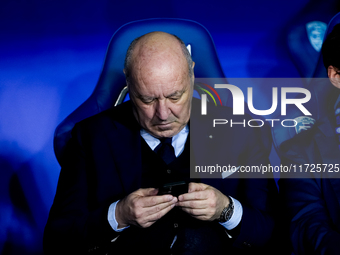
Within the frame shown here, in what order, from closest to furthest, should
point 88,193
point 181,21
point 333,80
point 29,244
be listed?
point 88,193 → point 333,80 → point 181,21 → point 29,244

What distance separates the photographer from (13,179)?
6.94 feet

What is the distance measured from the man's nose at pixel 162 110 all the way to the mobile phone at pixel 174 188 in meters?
0.29

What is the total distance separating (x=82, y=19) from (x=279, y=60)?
1133 millimetres

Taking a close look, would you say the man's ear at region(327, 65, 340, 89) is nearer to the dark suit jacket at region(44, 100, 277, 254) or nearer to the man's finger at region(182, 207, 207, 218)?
the dark suit jacket at region(44, 100, 277, 254)

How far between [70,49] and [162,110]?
2.95ft

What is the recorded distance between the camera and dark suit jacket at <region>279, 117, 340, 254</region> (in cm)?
146

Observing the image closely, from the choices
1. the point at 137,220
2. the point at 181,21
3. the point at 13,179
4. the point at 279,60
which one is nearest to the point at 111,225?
the point at 137,220

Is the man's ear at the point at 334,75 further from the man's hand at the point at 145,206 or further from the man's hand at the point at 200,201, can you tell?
the man's hand at the point at 145,206

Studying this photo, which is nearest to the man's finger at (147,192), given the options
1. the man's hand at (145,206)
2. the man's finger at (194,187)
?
the man's hand at (145,206)

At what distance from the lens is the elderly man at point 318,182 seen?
146cm

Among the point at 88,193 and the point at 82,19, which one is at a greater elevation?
the point at 82,19

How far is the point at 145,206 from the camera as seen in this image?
1.33 m

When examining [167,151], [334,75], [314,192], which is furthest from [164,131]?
[334,75]

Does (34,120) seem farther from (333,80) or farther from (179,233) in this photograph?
(333,80)
